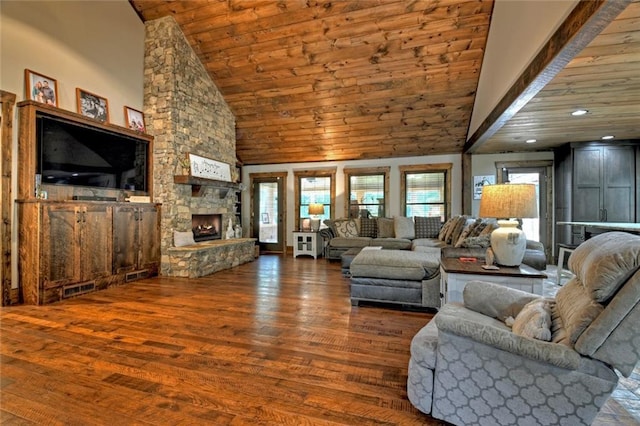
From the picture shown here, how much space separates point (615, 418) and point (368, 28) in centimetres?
503

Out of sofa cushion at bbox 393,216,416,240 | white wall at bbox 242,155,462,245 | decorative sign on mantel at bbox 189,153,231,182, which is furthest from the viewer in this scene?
white wall at bbox 242,155,462,245

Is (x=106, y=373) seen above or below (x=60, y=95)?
below

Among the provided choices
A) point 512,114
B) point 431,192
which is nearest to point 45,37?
point 512,114

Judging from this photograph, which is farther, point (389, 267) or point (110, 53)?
point (110, 53)

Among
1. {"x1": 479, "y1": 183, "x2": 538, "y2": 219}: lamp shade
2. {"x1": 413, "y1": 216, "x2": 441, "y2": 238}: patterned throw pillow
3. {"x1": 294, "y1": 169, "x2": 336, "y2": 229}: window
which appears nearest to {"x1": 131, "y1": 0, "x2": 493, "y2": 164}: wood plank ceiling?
{"x1": 294, "y1": 169, "x2": 336, "y2": 229}: window

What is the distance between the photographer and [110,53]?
187 inches

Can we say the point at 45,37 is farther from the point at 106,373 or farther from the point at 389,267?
the point at 389,267

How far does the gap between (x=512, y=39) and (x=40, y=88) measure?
5.74 meters

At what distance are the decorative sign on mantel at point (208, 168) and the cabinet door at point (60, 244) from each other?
195cm

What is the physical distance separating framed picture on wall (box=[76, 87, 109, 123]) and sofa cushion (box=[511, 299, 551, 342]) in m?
5.49

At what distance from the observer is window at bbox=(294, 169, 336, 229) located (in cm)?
804

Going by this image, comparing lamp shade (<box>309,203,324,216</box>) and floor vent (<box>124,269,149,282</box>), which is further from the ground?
lamp shade (<box>309,203,324,216</box>)

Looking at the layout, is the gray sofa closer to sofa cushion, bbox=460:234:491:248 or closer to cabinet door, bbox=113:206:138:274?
sofa cushion, bbox=460:234:491:248

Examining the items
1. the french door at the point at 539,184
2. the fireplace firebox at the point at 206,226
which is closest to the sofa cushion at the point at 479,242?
the french door at the point at 539,184
